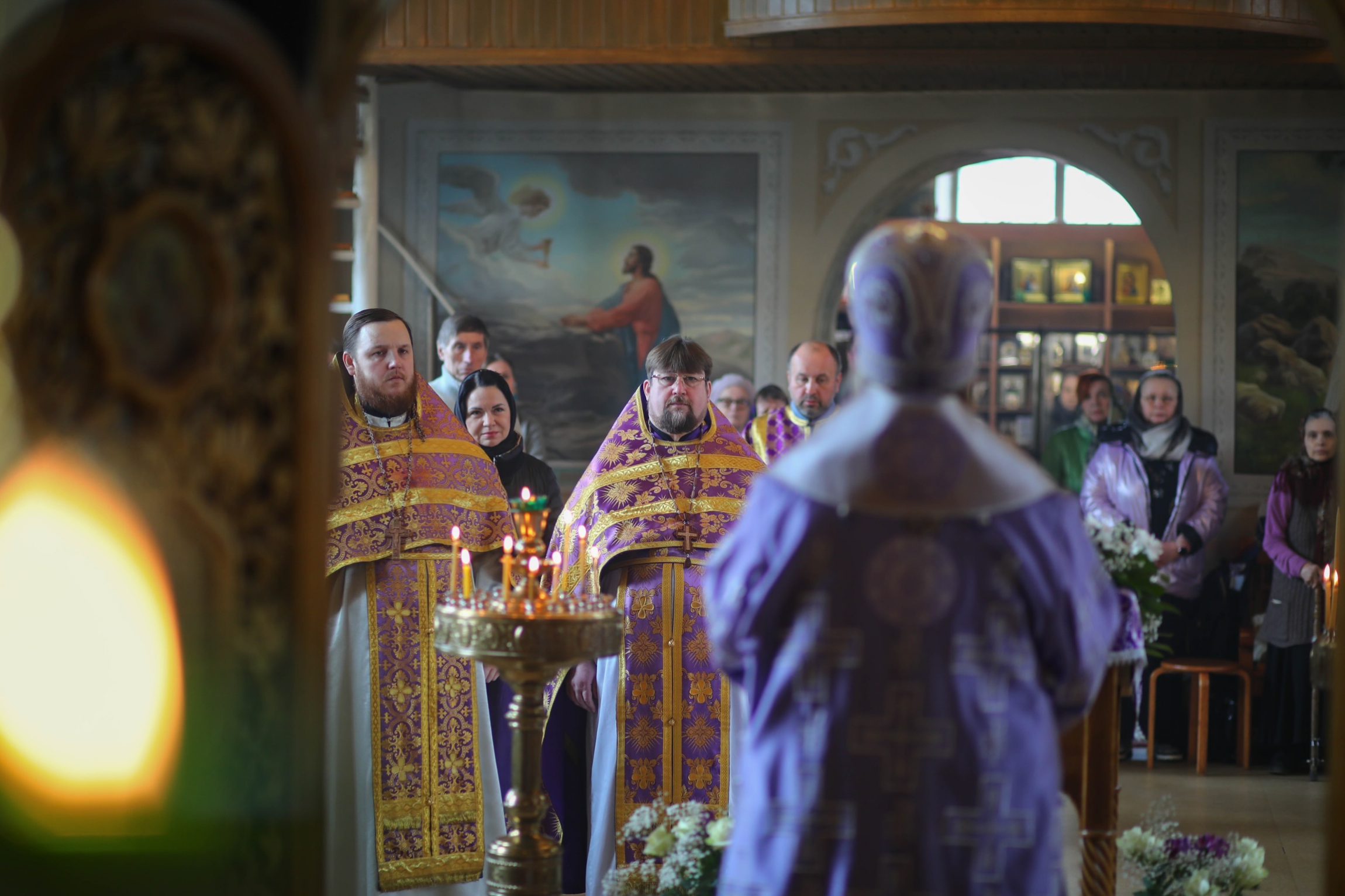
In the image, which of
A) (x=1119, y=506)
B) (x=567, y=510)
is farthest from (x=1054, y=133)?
(x=567, y=510)

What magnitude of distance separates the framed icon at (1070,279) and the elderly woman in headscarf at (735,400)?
28.0 feet

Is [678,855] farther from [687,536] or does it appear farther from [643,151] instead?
[643,151]

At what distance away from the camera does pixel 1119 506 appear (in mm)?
9133

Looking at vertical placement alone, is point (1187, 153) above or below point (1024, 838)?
above

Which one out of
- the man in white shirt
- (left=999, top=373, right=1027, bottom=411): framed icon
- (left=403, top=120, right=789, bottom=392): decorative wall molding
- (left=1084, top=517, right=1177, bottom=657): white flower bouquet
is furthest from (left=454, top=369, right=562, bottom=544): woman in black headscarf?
(left=999, top=373, right=1027, bottom=411): framed icon

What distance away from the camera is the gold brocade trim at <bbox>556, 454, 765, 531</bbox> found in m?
5.22

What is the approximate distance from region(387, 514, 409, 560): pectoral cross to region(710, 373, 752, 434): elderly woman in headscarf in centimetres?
332

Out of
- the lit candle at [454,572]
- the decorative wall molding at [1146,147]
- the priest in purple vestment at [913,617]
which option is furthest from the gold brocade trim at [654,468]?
the decorative wall molding at [1146,147]

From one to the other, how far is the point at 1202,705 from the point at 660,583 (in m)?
4.63

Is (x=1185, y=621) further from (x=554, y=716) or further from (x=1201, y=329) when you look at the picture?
(x=554, y=716)

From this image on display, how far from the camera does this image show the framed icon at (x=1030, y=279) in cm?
1641

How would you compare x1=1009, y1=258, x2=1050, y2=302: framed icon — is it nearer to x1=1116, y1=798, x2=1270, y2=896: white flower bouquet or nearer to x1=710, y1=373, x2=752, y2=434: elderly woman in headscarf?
x1=710, y1=373, x2=752, y2=434: elderly woman in headscarf

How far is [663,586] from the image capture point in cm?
519

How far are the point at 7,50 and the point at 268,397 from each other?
717 mm
